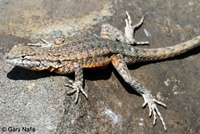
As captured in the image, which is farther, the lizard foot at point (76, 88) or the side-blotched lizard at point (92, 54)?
the side-blotched lizard at point (92, 54)

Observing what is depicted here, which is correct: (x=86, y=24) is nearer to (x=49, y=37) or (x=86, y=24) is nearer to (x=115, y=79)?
(x=49, y=37)

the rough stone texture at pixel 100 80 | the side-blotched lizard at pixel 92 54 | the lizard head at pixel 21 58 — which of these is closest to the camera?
the rough stone texture at pixel 100 80

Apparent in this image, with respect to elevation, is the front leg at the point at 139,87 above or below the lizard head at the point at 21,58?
below

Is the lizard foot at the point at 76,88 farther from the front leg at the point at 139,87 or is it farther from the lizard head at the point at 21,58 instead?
the front leg at the point at 139,87

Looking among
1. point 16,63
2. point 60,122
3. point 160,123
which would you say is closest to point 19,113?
point 60,122

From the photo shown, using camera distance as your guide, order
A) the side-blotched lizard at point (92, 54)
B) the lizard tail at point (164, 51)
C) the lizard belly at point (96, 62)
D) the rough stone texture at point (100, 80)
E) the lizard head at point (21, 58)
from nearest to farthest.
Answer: the rough stone texture at point (100, 80)
the lizard head at point (21, 58)
the side-blotched lizard at point (92, 54)
the lizard belly at point (96, 62)
the lizard tail at point (164, 51)

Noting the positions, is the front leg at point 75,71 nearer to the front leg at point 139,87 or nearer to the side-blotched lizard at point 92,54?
the side-blotched lizard at point 92,54

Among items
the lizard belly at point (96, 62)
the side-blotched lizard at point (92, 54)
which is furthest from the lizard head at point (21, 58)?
the lizard belly at point (96, 62)
